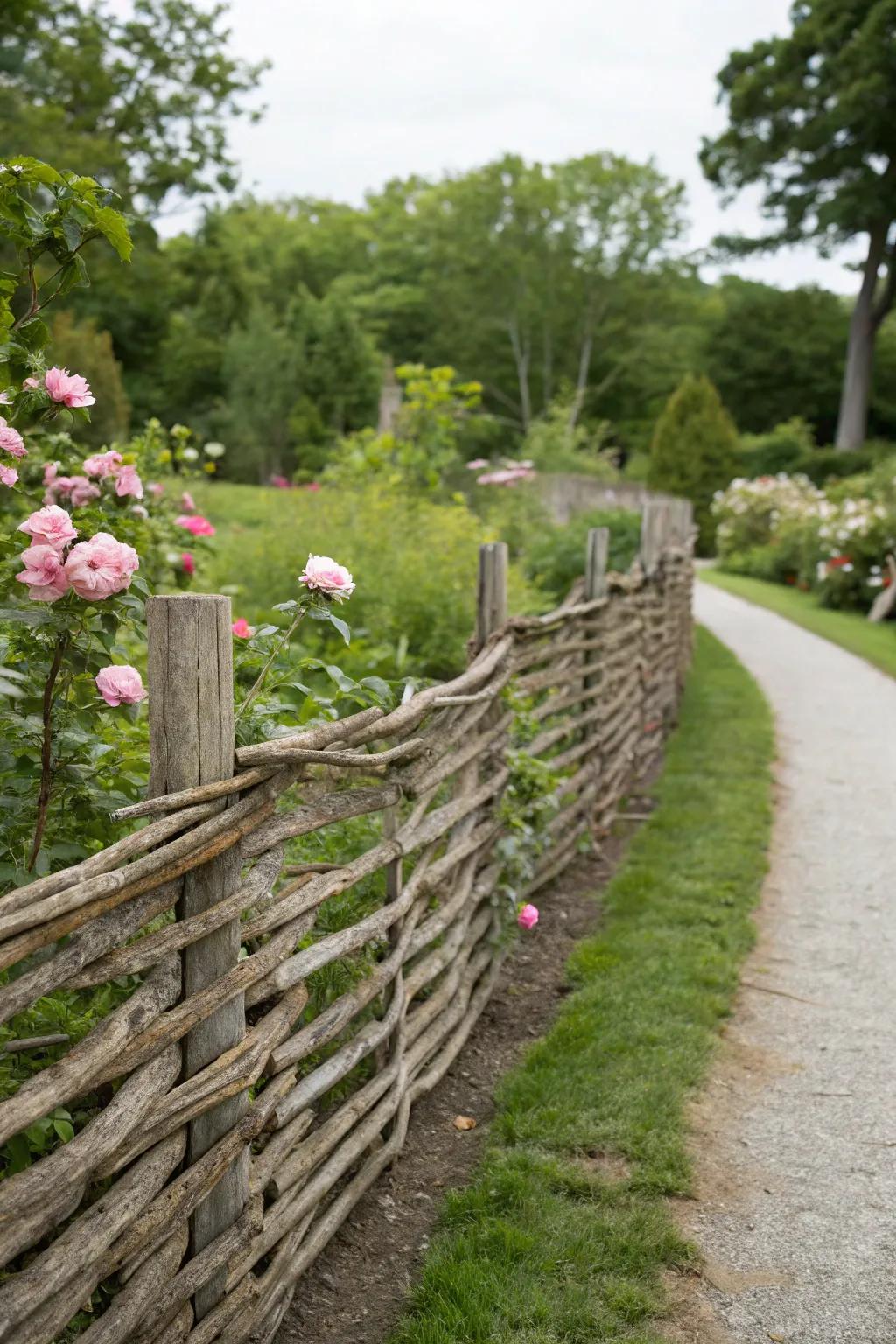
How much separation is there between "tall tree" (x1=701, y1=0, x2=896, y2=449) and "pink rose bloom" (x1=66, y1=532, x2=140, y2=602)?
28.8 meters

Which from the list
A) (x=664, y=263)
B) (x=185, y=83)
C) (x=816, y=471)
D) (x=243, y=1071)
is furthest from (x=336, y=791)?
(x=664, y=263)

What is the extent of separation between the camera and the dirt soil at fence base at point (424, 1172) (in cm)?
257

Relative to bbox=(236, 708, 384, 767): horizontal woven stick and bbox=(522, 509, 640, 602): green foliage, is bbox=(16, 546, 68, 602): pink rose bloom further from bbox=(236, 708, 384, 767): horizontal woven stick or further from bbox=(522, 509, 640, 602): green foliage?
bbox=(522, 509, 640, 602): green foliage

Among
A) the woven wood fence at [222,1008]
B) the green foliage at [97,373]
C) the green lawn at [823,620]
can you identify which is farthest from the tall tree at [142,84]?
the woven wood fence at [222,1008]

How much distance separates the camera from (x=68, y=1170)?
173cm

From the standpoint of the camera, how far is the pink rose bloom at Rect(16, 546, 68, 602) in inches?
78.5

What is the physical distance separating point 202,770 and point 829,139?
99.4 feet

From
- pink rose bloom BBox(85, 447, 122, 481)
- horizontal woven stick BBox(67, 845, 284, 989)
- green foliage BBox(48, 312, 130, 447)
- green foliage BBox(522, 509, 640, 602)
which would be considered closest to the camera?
horizontal woven stick BBox(67, 845, 284, 989)

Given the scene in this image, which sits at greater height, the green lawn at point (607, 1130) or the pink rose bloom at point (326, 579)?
the pink rose bloom at point (326, 579)

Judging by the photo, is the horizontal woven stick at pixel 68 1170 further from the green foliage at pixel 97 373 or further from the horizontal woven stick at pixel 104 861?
the green foliage at pixel 97 373

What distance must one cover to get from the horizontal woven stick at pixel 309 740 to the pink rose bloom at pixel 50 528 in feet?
1.61

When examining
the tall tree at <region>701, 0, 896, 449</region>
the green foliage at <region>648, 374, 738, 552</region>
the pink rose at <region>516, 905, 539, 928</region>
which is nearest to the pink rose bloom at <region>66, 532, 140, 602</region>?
the pink rose at <region>516, 905, 539, 928</region>

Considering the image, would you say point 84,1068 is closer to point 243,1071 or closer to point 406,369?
point 243,1071

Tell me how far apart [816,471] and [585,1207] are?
1022 inches
